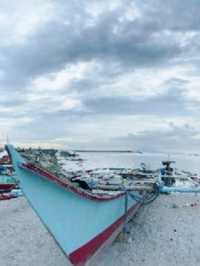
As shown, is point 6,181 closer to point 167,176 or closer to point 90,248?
point 167,176

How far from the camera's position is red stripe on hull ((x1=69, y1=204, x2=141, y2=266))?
17.4ft

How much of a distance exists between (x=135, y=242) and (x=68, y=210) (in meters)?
2.71

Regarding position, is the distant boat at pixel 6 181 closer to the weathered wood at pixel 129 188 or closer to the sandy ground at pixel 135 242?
the sandy ground at pixel 135 242

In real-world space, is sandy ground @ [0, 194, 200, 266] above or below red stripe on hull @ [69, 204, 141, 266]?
below

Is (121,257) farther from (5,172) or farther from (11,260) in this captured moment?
(5,172)

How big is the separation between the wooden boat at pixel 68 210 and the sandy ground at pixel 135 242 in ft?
2.21

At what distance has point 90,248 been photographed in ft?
19.0

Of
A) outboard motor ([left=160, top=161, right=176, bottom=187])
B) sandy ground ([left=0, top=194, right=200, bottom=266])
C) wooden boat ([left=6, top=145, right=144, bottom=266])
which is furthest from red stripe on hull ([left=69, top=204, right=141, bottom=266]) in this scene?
outboard motor ([left=160, top=161, right=176, bottom=187])

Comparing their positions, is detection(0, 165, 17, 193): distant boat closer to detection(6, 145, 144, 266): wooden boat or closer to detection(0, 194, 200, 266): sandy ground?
detection(0, 194, 200, 266): sandy ground

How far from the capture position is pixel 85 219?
5.51 metres

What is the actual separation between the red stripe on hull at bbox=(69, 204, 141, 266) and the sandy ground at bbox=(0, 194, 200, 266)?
36 centimetres

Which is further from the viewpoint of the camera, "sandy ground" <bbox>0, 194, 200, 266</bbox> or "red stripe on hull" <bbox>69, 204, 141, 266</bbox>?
"sandy ground" <bbox>0, 194, 200, 266</bbox>

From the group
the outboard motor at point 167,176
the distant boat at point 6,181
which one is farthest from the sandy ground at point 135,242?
the distant boat at point 6,181

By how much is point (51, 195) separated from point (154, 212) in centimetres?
566
